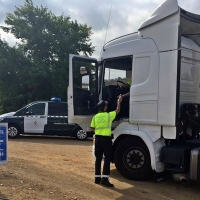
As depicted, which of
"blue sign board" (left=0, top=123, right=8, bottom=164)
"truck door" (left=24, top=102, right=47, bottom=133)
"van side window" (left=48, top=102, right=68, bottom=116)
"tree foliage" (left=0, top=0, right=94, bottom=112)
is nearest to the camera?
"blue sign board" (left=0, top=123, right=8, bottom=164)

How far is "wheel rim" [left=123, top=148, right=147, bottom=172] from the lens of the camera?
6.45 m

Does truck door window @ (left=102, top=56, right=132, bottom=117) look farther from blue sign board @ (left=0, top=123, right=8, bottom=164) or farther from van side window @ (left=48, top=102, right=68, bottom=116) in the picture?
van side window @ (left=48, top=102, right=68, bottom=116)

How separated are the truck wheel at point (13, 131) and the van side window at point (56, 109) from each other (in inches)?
60.8

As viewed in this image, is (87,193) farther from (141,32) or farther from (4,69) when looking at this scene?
(4,69)

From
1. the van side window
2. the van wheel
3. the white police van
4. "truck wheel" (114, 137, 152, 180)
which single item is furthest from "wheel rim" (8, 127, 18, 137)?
"truck wheel" (114, 137, 152, 180)

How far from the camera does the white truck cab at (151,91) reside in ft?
19.6

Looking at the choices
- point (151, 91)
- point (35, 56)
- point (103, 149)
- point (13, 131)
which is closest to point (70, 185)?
point (103, 149)

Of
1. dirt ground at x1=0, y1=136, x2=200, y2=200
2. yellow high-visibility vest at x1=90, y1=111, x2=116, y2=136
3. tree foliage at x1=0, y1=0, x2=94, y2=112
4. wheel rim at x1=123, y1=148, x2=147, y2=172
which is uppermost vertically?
tree foliage at x1=0, y1=0, x2=94, y2=112

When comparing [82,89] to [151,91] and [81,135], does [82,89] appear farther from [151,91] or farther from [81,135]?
[81,135]

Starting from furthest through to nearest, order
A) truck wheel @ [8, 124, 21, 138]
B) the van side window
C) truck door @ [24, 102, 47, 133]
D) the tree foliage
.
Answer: the tree foliage < the van side window < truck door @ [24, 102, 47, 133] < truck wheel @ [8, 124, 21, 138]

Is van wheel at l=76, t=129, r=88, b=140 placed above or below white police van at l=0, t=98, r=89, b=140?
below

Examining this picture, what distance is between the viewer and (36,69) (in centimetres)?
2036

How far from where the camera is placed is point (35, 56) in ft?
70.3

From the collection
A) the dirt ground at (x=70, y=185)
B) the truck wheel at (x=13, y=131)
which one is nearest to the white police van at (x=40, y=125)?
the truck wheel at (x=13, y=131)
